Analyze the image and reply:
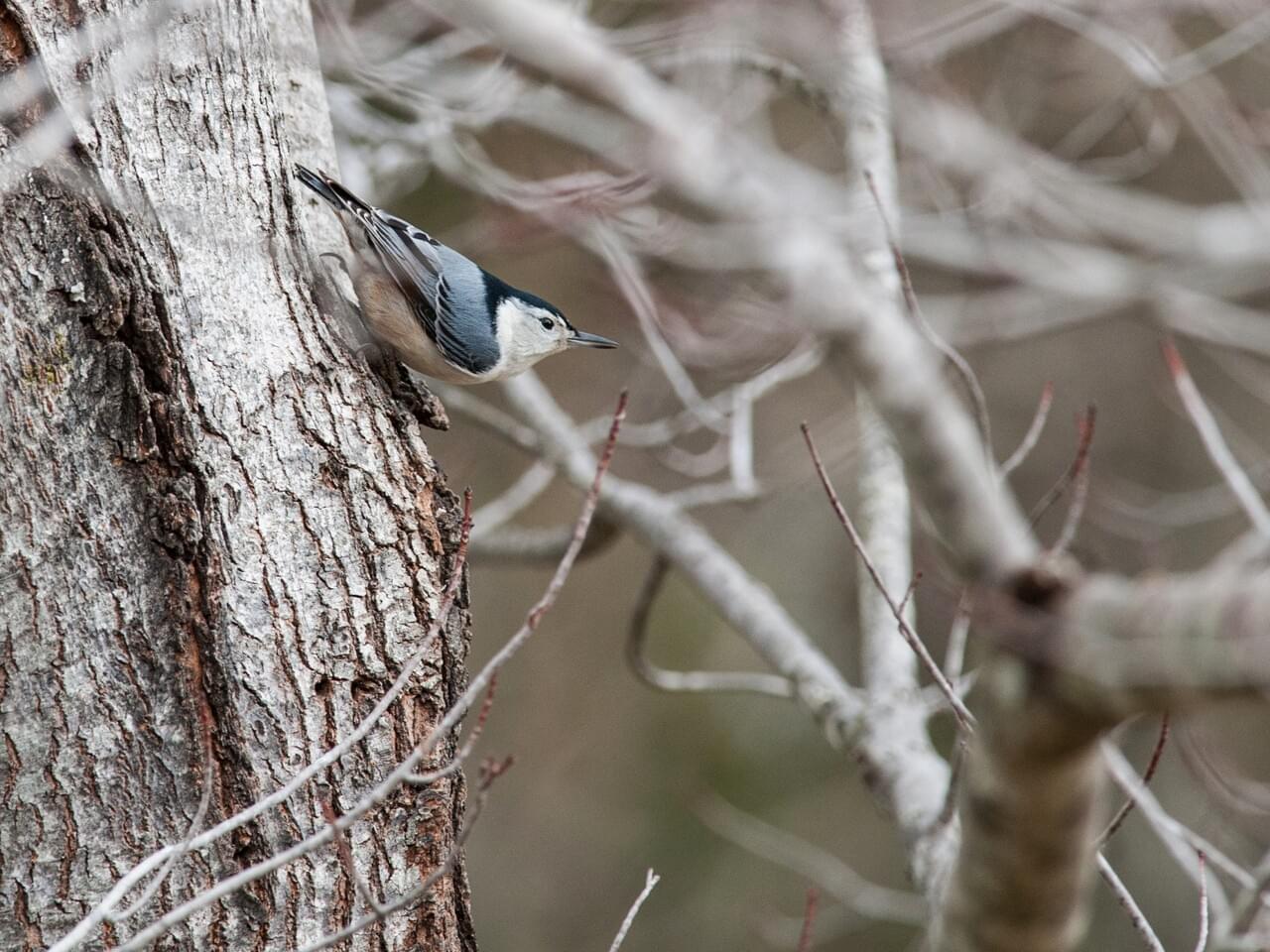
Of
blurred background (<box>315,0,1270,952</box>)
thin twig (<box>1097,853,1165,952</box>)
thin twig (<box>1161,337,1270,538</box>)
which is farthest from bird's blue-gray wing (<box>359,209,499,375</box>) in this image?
thin twig (<box>1097,853,1165,952</box>)

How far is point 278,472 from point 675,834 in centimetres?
502

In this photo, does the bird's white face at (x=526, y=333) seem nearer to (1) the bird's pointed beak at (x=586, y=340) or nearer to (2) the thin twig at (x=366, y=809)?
(1) the bird's pointed beak at (x=586, y=340)

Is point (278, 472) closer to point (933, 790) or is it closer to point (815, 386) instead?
point (933, 790)

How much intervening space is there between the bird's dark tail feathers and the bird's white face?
0.65 m

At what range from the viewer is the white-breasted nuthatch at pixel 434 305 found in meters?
2.35

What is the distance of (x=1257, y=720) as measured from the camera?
5.93 m

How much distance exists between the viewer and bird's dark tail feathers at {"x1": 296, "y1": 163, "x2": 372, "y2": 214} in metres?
2.13

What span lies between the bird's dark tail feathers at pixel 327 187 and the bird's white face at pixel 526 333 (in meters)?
0.65

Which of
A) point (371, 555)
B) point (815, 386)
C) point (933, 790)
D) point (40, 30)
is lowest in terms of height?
point (933, 790)

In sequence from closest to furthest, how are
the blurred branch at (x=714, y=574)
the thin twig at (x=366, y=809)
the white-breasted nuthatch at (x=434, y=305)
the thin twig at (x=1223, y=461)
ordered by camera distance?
the thin twig at (x=366, y=809) < the thin twig at (x=1223, y=461) < the white-breasted nuthatch at (x=434, y=305) < the blurred branch at (x=714, y=574)

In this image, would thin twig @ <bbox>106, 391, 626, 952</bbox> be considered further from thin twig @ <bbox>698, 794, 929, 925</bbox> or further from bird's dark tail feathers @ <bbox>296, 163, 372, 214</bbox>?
thin twig @ <bbox>698, 794, 929, 925</bbox>

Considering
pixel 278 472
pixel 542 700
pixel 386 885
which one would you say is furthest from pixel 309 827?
pixel 542 700

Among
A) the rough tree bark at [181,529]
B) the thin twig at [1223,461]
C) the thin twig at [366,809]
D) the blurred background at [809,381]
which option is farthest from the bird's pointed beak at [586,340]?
the thin twig at [366,809]

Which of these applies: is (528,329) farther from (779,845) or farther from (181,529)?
(779,845)
